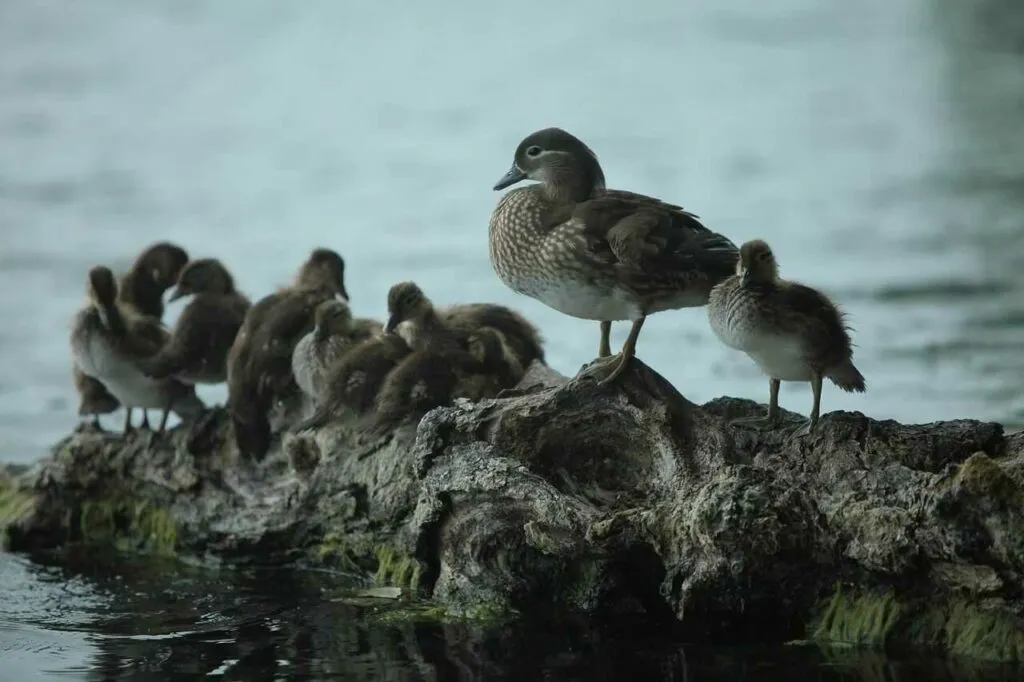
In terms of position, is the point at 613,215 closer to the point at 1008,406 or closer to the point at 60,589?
the point at 60,589

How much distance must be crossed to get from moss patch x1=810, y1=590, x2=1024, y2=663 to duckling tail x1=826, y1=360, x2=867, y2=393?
78cm

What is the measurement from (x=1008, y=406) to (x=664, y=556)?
3825 mm

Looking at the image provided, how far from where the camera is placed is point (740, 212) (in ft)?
45.1

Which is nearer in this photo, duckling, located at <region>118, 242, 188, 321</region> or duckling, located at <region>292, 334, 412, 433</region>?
duckling, located at <region>292, 334, 412, 433</region>

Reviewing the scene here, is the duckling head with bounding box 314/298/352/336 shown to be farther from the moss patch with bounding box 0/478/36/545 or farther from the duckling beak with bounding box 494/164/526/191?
the moss patch with bounding box 0/478/36/545

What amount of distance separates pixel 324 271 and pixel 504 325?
1.08m

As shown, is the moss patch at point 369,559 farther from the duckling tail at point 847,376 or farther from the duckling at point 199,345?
the duckling tail at point 847,376

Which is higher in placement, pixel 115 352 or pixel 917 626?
pixel 115 352

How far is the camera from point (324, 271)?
7.19 m

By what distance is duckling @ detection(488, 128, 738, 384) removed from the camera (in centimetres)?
548

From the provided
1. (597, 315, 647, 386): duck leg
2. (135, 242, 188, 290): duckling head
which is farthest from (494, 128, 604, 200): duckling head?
(135, 242, 188, 290): duckling head

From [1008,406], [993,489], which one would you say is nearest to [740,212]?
[1008,406]

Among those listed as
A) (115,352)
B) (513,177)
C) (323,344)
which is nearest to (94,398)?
(115,352)

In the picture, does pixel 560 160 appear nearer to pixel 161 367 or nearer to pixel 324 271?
pixel 324 271
